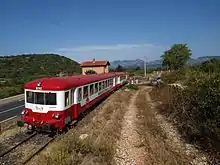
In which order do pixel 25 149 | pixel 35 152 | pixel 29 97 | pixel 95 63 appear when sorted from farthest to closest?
pixel 95 63 < pixel 29 97 < pixel 25 149 < pixel 35 152

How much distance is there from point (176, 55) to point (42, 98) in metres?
70.0

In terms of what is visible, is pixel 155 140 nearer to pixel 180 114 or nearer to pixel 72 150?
pixel 72 150

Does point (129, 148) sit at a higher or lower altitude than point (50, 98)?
lower

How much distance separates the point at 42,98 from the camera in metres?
12.0

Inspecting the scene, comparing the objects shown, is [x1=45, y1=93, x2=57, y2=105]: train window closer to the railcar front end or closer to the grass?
the railcar front end

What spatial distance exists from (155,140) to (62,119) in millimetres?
4034

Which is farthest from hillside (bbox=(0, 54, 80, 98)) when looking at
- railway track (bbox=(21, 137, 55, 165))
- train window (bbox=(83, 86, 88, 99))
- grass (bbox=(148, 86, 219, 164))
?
railway track (bbox=(21, 137, 55, 165))

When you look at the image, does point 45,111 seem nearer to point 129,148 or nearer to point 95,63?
point 129,148

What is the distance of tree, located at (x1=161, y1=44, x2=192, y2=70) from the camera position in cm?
7606

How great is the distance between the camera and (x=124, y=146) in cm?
1038

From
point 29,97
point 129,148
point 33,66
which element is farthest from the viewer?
point 33,66

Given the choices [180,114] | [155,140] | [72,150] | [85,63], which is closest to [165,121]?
[180,114]

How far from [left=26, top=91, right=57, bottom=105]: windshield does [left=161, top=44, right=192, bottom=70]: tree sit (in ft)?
218

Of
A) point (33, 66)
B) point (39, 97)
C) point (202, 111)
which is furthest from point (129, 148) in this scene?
point (33, 66)
